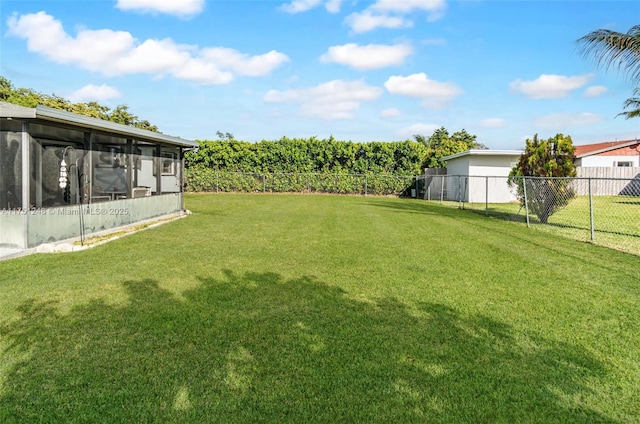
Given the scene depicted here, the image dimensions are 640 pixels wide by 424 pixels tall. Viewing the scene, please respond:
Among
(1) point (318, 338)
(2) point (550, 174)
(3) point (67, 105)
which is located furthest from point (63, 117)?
(3) point (67, 105)

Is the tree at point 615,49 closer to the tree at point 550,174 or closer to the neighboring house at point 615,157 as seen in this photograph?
the tree at point 550,174

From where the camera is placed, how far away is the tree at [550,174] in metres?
10.7

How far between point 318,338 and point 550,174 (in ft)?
34.4

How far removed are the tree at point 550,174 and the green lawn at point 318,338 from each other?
15.8 feet

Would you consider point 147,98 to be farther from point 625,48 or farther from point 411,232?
point 625,48

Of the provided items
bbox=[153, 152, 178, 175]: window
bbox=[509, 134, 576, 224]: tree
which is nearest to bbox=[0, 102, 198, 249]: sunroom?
bbox=[153, 152, 178, 175]: window

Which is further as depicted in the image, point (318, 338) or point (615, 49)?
point (615, 49)

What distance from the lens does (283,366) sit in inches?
105

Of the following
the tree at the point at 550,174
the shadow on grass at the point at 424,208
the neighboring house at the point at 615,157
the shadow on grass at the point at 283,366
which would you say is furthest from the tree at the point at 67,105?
the neighboring house at the point at 615,157

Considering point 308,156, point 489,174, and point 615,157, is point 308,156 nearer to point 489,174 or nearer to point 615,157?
point 489,174

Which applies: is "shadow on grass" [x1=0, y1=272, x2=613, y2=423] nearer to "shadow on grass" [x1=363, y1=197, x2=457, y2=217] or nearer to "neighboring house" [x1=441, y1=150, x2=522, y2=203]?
"shadow on grass" [x1=363, y1=197, x2=457, y2=217]

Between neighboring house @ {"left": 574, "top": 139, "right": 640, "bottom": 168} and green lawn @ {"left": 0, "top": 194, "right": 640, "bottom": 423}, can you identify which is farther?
neighboring house @ {"left": 574, "top": 139, "right": 640, "bottom": 168}

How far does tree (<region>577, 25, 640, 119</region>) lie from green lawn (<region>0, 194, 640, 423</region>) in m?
4.93

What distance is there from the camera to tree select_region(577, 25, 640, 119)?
27.3ft
